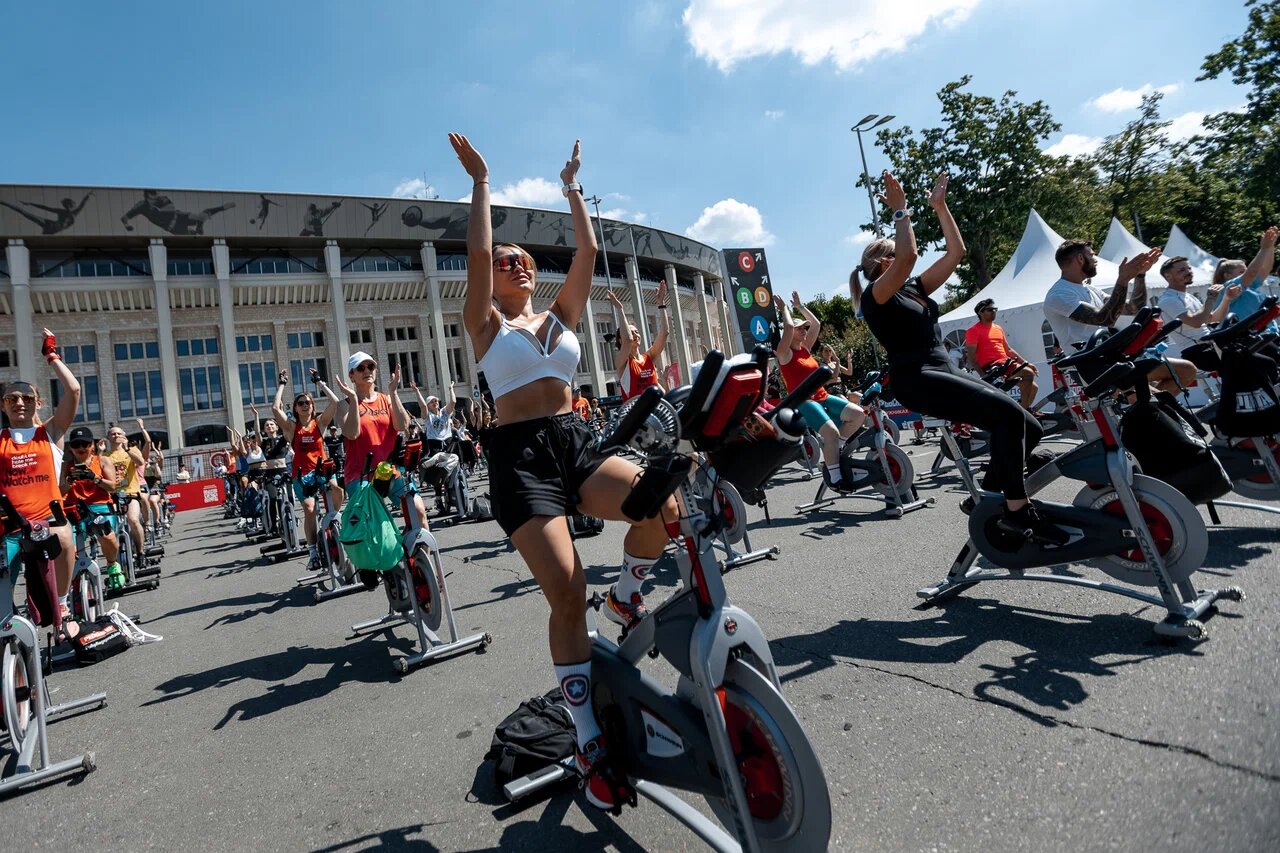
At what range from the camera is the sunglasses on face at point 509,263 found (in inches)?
109

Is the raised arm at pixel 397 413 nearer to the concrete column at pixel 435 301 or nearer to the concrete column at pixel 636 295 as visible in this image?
the concrete column at pixel 435 301

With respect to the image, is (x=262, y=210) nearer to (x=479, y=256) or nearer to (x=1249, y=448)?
(x=479, y=256)

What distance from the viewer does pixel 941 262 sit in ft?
12.5

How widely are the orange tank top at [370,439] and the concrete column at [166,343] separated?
47653 mm

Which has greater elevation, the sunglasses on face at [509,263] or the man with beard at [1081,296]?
the sunglasses on face at [509,263]

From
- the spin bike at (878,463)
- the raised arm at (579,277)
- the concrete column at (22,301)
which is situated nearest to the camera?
the raised arm at (579,277)

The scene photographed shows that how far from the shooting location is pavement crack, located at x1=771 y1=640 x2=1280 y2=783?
1.99m

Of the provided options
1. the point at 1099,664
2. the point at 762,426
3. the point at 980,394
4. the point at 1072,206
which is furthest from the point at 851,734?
the point at 1072,206

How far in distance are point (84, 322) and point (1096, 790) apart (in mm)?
56760

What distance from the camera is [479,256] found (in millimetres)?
2420

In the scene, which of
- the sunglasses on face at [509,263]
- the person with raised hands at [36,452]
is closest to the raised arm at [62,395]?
the person with raised hands at [36,452]

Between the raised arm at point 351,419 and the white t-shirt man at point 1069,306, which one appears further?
the raised arm at point 351,419

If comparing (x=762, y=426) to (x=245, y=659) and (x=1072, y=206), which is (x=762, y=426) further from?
(x=1072, y=206)

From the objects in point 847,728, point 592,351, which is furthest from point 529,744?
point 592,351
